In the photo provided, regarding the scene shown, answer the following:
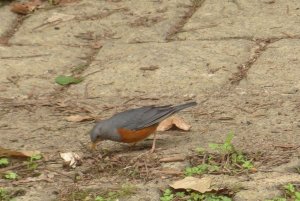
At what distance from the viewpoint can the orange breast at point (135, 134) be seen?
13.9 ft

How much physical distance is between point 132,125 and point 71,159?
42 centimetres

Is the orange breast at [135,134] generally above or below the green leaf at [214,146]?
below

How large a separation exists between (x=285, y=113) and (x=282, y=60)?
87 centimetres

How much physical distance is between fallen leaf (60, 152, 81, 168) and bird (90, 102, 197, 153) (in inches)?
6.9

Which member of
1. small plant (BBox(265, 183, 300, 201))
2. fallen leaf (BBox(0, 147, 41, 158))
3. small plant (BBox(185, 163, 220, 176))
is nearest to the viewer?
small plant (BBox(265, 183, 300, 201))

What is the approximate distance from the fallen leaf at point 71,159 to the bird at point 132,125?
176 mm

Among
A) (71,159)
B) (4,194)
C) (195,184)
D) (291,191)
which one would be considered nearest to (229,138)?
(195,184)

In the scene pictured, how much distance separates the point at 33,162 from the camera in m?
4.02

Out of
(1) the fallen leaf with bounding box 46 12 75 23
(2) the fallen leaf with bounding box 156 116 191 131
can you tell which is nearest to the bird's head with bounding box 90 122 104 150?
(2) the fallen leaf with bounding box 156 116 191 131

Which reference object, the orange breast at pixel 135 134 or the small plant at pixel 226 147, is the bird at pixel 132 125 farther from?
the small plant at pixel 226 147

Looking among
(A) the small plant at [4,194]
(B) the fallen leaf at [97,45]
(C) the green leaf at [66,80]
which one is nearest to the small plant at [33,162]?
(A) the small plant at [4,194]

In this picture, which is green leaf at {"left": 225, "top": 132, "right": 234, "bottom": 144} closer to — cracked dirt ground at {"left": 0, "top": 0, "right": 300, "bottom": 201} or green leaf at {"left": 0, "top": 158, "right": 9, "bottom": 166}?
cracked dirt ground at {"left": 0, "top": 0, "right": 300, "bottom": 201}

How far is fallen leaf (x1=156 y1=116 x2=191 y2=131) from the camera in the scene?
4.45 meters

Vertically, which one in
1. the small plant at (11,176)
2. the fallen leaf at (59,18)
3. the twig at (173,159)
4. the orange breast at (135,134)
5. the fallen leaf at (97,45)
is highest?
the small plant at (11,176)
